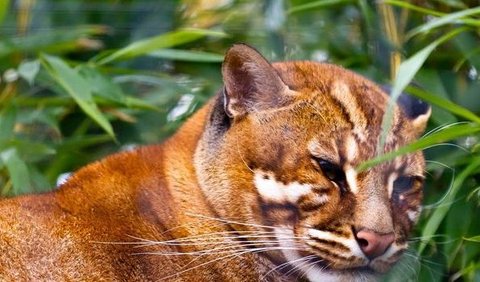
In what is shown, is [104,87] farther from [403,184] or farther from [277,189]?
[403,184]

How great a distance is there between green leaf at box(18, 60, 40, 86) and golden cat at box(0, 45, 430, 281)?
1262 millimetres

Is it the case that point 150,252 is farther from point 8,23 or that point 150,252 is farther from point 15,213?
point 8,23

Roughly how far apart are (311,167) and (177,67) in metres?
2.26

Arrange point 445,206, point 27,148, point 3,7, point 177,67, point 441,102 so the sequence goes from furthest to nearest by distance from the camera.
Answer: point 177,67
point 3,7
point 27,148
point 445,206
point 441,102

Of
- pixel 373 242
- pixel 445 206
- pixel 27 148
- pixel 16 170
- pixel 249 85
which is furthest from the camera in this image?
pixel 27 148

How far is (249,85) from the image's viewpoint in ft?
12.5

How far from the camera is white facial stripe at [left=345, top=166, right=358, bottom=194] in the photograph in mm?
3518

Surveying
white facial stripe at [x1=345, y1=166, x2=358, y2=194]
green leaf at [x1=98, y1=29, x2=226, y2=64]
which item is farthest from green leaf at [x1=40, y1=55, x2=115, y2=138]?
white facial stripe at [x1=345, y1=166, x2=358, y2=194]

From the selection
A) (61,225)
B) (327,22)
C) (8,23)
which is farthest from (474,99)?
(8,23)

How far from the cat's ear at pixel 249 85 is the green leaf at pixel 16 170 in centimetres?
127

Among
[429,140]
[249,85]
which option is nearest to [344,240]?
[429,140]

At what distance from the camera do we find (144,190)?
12.7ft

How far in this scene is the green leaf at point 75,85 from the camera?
16.0 feet

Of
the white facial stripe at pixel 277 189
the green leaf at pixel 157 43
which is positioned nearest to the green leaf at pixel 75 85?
the green leaf at pixel 157 43
